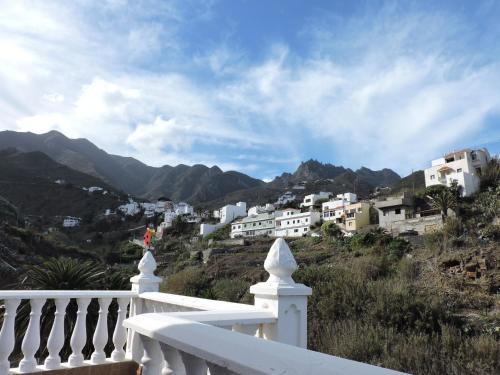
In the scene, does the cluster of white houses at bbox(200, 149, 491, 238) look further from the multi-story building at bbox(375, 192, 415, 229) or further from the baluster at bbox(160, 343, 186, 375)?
the baluster at bbox(160, 343, 186, 375)

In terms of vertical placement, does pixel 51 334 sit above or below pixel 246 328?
below

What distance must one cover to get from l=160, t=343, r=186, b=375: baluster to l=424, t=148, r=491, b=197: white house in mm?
36989

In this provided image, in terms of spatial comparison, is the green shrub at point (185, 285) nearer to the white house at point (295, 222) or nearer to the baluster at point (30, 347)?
the baluster at point (30, 347)

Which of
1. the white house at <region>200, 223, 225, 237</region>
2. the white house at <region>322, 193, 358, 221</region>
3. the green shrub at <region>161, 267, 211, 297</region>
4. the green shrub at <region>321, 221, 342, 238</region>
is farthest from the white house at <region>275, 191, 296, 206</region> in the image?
the green shrub at <region>161, 267, 211, 297</region>

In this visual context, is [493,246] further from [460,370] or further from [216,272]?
[460,370]

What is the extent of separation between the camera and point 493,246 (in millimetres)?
16094

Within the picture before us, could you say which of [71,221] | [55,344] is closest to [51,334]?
[55,344]

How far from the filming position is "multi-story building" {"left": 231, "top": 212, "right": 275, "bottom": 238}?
2041 inches

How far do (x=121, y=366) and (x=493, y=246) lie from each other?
686 inches

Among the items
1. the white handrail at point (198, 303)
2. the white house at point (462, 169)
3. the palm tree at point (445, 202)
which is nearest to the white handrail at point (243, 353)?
the white handrail at point (198, 303)

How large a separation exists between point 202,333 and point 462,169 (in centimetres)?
4058

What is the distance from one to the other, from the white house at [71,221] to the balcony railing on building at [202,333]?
6671 centimetres

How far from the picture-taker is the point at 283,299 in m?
2.21

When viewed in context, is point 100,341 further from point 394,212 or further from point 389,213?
point 389,213
